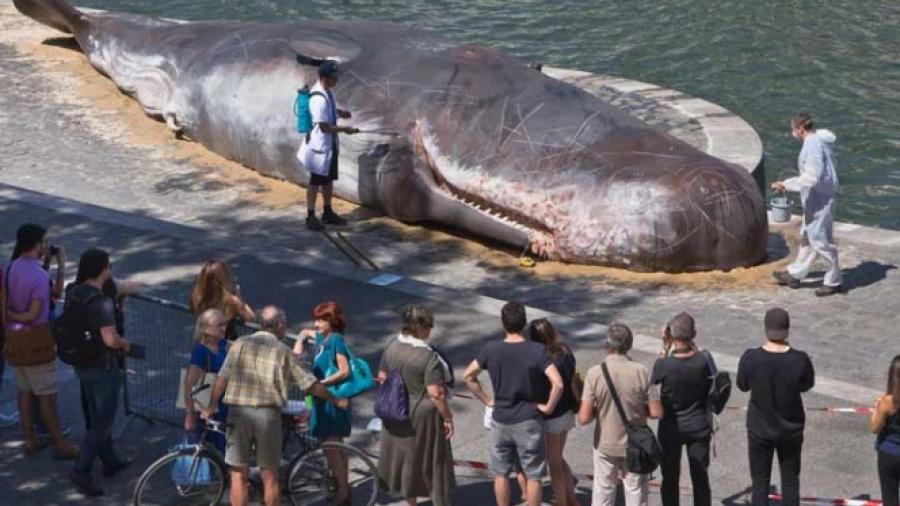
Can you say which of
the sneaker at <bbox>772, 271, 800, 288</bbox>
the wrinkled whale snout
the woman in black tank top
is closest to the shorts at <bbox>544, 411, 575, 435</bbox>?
the woman in black tank top

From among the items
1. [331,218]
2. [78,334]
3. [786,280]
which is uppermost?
[78,334]

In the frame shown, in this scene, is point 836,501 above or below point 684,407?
below

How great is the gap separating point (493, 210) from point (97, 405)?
6834 mm

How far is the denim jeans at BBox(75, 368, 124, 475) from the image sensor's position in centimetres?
1009

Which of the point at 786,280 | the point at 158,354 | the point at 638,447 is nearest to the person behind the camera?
the point at 638,447

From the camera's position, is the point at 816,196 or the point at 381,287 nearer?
the point at 381,287

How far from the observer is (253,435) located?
9.39 meters

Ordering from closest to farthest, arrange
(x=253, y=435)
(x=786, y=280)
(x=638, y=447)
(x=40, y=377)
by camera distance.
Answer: (x=638, y=447)
(x=253, y=435)
(x=40, y=377)
(x=786, y=280)

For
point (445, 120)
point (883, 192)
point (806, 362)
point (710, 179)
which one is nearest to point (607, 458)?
point (806, 362)

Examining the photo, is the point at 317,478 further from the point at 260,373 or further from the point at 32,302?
the point at 32,302

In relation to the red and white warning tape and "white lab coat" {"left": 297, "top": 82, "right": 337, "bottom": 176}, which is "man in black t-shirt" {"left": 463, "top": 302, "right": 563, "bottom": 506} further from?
"white lab coat" {"left": 297, "top": 82, "right": 337, "bottom": 176}

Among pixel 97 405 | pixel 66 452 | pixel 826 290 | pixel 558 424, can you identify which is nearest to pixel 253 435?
pixel 97 405

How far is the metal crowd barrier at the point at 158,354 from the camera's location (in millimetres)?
11055

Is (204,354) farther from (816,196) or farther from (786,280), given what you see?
(786,280)
